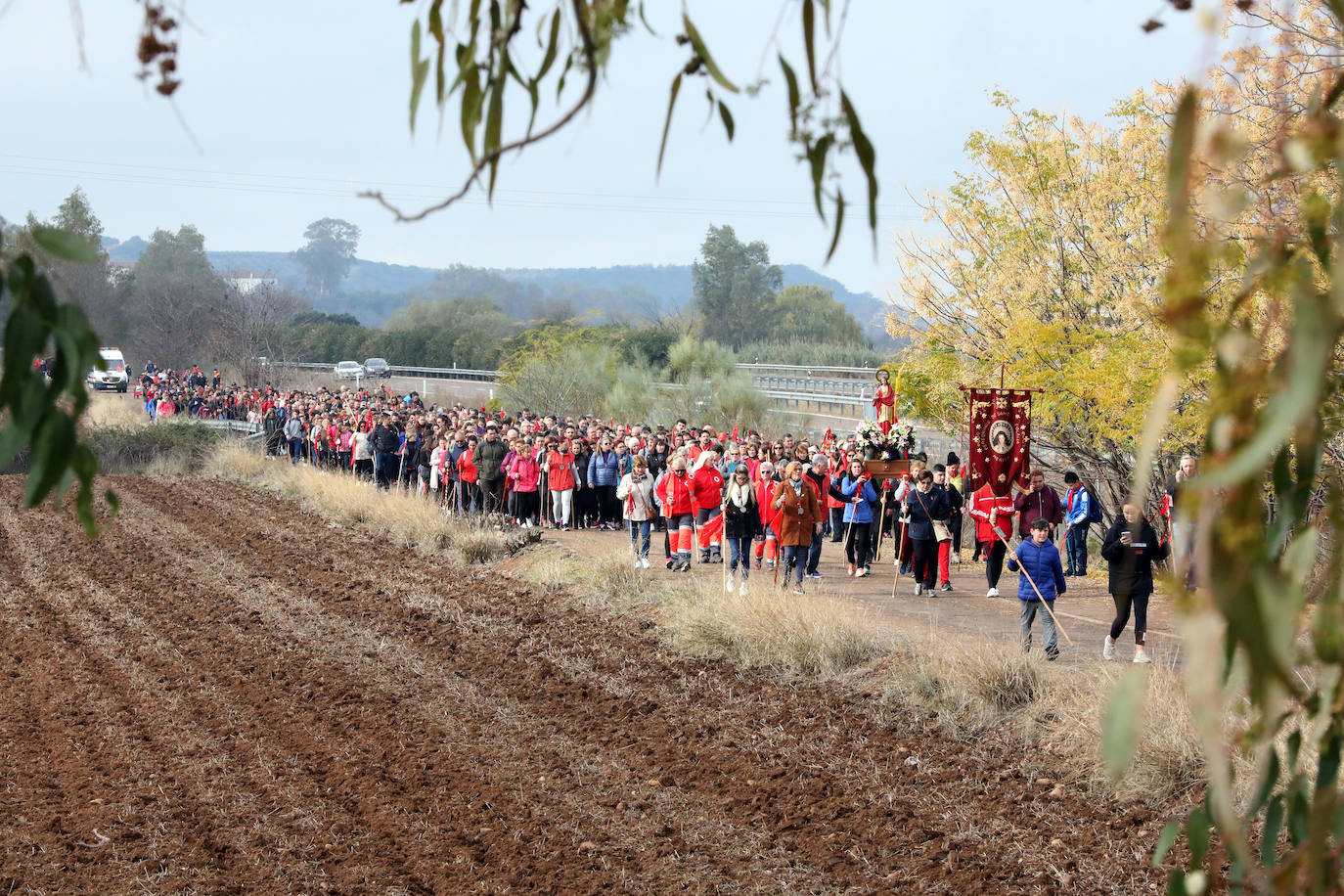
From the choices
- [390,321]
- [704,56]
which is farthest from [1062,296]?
[390,321]

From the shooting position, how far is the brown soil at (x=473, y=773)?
7.48 meters

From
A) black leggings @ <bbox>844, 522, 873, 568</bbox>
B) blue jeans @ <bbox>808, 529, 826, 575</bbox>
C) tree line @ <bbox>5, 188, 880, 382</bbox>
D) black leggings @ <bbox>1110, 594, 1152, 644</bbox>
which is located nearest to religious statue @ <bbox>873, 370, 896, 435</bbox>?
black leggings @ <bbox>844, 522, 873, 568</bbox>

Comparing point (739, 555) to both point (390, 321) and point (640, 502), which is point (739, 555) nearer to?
point (640, 502)

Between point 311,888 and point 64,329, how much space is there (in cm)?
596

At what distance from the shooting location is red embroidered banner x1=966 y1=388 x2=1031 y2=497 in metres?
16.6

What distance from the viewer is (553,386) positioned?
4294 cm

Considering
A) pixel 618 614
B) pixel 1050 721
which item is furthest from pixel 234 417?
Result: pixel 1050 721

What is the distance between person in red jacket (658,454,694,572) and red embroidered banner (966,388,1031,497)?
3.84 metres

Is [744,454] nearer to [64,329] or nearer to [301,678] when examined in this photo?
[301,678]

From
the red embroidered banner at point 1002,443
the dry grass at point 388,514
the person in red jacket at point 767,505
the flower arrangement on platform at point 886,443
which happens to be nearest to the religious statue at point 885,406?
the flower arrangement on platform at point 886,443

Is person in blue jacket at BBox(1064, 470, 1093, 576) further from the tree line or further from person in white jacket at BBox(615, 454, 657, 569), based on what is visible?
the tree line

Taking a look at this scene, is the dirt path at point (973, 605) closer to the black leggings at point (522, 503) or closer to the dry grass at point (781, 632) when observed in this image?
the dry grass at point (781, 632)

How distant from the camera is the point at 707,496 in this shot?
1770cm

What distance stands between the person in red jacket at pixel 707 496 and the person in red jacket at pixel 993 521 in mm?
3388
